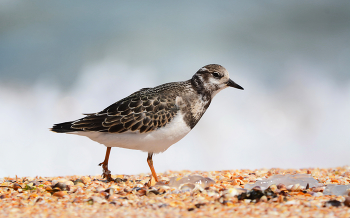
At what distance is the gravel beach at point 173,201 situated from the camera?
12.5 ft

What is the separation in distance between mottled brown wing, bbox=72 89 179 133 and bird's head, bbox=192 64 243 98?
592 millimetres

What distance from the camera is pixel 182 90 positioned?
580cm

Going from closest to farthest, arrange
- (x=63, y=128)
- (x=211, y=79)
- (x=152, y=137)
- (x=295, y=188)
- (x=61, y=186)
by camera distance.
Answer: (x=295, y=188), (x=61, y=186), (x=152, y=137), (x=63, y=128), (x=211, y=79)

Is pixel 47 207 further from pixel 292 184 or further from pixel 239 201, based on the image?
pixel 292 184

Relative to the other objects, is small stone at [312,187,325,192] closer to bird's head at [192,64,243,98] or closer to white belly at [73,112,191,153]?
white belly at [73,112,191,153]

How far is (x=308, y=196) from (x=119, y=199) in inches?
98.6

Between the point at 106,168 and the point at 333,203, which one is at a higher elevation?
the point at 106,168

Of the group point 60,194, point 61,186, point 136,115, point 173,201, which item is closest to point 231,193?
point 173,201

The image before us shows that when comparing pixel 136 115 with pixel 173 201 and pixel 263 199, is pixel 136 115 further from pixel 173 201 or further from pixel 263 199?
pixel 263 199

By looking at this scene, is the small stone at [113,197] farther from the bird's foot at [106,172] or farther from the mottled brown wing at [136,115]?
the bird's foot at [106,172]

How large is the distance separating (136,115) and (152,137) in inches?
18.1

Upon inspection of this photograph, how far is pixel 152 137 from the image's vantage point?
5.42 metres

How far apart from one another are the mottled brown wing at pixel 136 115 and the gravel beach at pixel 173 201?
3.09 ft

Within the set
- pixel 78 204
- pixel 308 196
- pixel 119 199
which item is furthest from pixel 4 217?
pixel 308 196
